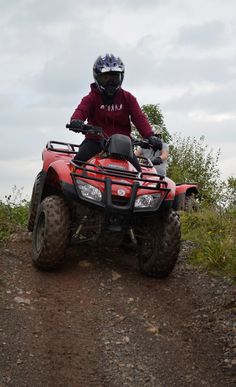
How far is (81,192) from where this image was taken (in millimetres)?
5898

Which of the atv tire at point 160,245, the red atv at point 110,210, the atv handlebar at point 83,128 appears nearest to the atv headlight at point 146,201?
the red atv at point 110,210

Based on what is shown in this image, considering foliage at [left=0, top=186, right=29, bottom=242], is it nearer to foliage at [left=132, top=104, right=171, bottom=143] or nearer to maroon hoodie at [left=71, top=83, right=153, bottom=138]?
maroon hoodie at [left=71, top=83, right=153, bottom=138]

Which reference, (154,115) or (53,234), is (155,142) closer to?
(53,234)

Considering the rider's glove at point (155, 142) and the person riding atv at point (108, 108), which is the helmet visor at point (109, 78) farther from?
the rider's glove at point (155, 142)

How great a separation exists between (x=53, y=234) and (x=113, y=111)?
1.88 meters

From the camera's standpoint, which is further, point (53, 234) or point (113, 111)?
point (113, 111)

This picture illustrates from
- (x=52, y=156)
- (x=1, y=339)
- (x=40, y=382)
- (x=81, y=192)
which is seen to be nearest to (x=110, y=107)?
(x=52, y=156)

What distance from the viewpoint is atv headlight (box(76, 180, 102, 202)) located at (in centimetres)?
589

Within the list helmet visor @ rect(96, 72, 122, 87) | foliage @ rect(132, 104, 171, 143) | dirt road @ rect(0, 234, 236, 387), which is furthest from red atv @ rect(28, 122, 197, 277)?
foliage @ rect(132, 104, 171, 143)

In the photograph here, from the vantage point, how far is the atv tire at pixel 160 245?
6.15 m

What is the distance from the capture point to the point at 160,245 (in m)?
6.16

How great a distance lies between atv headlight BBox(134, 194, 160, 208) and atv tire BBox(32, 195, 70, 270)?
749 millimetres

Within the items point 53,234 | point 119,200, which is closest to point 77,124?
point 119,200

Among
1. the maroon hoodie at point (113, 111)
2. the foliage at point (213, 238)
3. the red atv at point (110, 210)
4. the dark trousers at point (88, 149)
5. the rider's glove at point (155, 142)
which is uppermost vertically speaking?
the maroon hoodie at point (113, 111)
